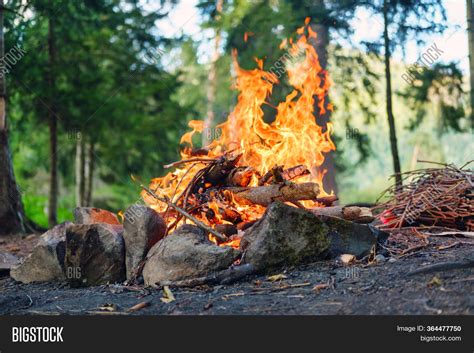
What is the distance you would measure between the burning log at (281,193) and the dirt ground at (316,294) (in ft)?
3.18

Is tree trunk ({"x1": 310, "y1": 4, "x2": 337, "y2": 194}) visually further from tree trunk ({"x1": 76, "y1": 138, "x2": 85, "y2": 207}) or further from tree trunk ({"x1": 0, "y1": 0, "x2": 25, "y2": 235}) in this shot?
tree trunk ({"x1": 0, "y1": 0, "x2": 25, "y2": 235})

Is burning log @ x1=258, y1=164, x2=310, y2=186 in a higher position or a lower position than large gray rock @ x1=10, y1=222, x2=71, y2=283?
higher

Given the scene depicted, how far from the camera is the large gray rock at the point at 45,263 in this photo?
6.18 meters

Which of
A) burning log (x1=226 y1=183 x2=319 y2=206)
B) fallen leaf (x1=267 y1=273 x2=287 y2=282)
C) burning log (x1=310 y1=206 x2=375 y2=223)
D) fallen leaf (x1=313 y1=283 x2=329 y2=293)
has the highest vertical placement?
burning log (x1=226 y1=183 x2=319 y2=206)

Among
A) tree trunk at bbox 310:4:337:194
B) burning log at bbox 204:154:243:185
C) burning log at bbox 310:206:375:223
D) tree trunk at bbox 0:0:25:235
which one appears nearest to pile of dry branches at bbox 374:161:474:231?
burning log at bbox 310:206:375:223

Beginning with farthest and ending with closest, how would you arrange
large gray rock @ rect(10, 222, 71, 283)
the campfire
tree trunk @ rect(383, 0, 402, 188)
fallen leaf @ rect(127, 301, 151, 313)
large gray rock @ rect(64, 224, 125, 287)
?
tree trunk @ rect(383, 0, 402, 188) < the campfire < large gray rock @ rect(10, 222, 71, 283) < large gray rock @ rect(64, 224, 125, 287) < fallen leaf @ rect(127, 301, 151, 313)

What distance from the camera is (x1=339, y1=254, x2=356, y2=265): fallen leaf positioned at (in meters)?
5.57

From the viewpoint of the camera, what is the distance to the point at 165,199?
654 cm

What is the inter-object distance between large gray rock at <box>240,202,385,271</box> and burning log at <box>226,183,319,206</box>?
0.57 m

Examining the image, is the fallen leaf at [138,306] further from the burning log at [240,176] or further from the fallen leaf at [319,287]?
the burning log at [240,176]
